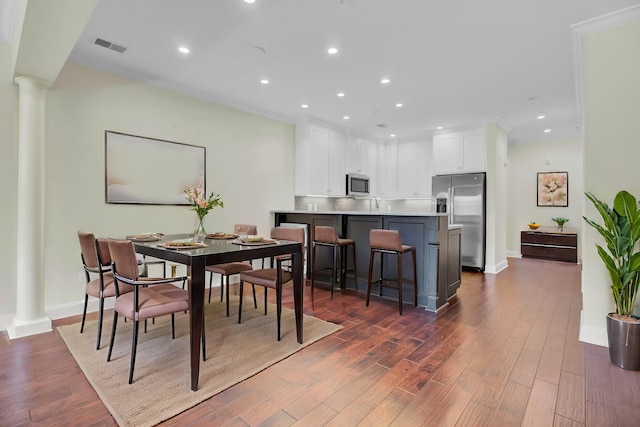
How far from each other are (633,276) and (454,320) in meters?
1.47

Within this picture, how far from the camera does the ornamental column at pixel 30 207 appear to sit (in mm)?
2855

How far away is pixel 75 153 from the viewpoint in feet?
10.9

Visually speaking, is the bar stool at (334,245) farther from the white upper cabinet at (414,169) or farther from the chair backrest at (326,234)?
the white upper cabinet at (414,169)

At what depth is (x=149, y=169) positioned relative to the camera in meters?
3.85

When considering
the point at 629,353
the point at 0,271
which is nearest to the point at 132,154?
the point at 0,271

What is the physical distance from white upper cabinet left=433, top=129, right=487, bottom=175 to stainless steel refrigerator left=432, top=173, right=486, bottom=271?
0.54 ft

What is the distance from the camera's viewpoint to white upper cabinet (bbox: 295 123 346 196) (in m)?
5.64

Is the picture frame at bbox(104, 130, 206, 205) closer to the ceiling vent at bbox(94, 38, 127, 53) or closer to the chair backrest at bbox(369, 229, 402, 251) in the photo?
the ceiling vent at bbox(94, 38, 127, 53)

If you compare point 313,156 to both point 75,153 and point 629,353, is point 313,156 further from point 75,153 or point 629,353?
point 629,353

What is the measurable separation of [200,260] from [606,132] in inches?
134

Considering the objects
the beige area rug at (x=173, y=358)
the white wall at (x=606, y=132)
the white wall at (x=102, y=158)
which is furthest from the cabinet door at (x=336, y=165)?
the white wall at (x=606, y=132)

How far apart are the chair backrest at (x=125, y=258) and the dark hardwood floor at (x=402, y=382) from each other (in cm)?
74

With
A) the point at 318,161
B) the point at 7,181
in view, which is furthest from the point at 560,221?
the point at 7,181

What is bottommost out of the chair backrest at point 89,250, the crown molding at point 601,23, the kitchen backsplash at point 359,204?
the chair backrest at point 89,250
